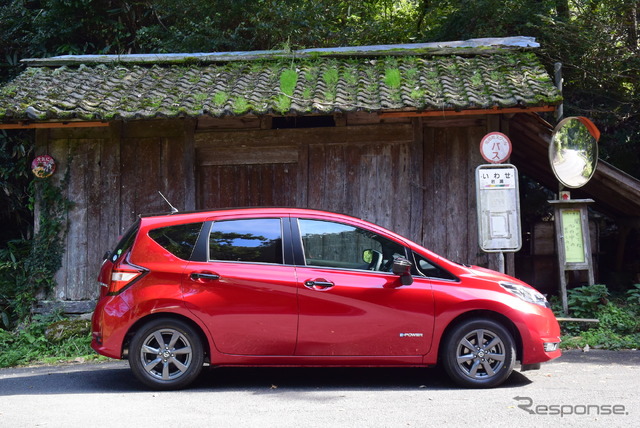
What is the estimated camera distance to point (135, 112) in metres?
9.04

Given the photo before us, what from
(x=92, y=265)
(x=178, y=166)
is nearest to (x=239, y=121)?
(x=178, y=166)

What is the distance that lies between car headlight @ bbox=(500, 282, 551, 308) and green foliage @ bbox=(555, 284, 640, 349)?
241 cm

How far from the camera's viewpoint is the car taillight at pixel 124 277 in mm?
6172

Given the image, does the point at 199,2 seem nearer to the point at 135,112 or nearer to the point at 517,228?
the point at 135,112

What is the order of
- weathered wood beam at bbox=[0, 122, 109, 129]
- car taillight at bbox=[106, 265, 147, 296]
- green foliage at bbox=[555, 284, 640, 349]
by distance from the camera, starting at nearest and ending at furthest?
car taillight at bbox=[106, 265, 147, 296], green foliage at bbox=[555, 284, 640, 349], weathered wood beam at bbox=[0, 122, 109, 129]

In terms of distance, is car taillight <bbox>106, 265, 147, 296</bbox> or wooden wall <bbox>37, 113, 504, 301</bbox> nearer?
car taillight <bbox>106, 265, 147, 296</bbox>

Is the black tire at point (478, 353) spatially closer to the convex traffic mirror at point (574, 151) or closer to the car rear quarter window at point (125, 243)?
the car rear quarter window at point (125, 243)

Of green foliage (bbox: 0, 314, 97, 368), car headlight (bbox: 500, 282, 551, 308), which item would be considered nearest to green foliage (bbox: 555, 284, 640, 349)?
car headlight (bbox: 500, 282, 551, 308)

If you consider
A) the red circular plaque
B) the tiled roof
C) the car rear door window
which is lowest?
the car rear door window

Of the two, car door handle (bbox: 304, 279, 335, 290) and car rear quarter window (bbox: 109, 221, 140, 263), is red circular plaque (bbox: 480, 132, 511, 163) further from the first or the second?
car rear quarter window (bbox: 109, 221, 140, 263)

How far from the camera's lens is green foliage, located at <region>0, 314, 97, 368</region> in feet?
28.2

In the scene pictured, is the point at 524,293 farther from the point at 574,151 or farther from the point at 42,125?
the point at 42,125

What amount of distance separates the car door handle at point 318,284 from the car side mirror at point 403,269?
0.62m

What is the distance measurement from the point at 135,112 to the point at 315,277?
14.2 feet
